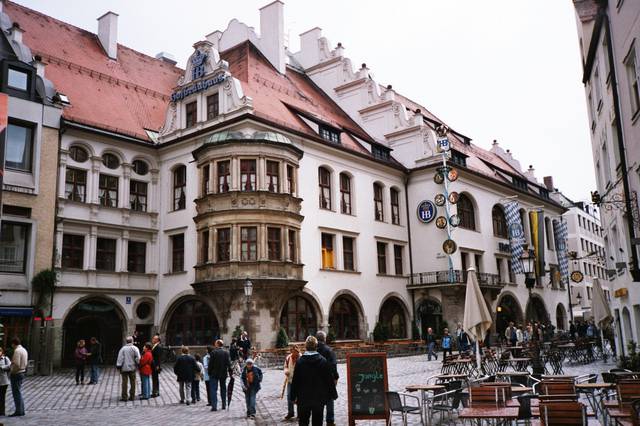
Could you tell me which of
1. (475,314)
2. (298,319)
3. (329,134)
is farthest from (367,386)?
(329,134)

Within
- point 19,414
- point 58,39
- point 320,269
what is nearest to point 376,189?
point 320,269

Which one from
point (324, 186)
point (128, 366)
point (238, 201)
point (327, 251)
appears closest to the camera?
point (128, 366)

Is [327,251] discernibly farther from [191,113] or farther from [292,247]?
[191,113]

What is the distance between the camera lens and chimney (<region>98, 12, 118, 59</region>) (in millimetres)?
38938

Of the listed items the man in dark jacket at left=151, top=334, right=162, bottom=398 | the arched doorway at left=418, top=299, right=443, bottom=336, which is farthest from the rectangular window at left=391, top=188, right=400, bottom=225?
the man in dark jacket at left=151, top=334, right=162, bottom=398

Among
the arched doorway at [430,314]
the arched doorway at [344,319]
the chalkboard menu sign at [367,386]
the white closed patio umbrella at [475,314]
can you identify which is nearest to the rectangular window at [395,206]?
the arched doorway at [430,314]

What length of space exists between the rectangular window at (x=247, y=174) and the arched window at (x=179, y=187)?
14.3 ft

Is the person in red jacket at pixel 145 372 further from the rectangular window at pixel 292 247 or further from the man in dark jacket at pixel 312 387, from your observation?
the rectangular window at pixel 292 247

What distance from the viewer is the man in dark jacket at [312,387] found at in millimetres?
8422

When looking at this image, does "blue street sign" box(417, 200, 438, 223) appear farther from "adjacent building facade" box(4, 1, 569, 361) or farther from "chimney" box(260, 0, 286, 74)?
"chimney" box(260, 0, 286, 74)

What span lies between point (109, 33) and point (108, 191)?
11996 mm

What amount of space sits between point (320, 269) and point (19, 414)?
20.5 m

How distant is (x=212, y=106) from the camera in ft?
112

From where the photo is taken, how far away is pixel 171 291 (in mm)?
33219
